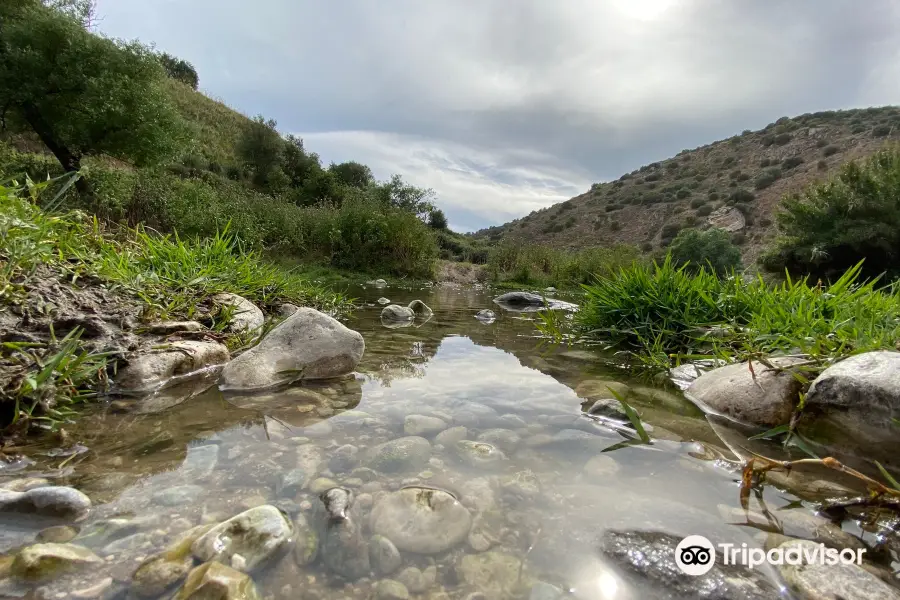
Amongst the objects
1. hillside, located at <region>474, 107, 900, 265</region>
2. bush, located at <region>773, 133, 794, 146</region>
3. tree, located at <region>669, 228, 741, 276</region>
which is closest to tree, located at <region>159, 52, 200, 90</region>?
hillside, located at <region>474, 107, 900, 265</region>

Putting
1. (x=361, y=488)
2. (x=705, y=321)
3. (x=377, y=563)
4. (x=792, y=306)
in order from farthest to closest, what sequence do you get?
(x=705, y=321) → (x=792, y=306) → (x=361, y=488) → (x=377, y=563)

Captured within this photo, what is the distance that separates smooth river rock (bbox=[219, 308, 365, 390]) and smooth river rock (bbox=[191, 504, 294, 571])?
1.62 meters

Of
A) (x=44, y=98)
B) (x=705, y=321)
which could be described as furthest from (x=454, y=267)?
(x=705, y=321)

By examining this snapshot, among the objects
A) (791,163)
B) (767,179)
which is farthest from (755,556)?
(791,163)

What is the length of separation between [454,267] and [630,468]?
22.2 m

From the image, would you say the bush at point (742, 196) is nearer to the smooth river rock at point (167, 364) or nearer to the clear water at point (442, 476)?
the clear water at point (442, 476)

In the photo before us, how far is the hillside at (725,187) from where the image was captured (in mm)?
37156

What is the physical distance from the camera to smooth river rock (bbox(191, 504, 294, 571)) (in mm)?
1128

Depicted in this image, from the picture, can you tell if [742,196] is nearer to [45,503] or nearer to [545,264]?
[545,264]

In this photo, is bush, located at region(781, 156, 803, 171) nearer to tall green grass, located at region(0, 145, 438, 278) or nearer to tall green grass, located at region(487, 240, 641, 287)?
tall green grass, located at region(487, 240, 641, 287)

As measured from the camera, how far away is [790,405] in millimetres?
2172

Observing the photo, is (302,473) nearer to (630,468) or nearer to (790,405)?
(630,468)

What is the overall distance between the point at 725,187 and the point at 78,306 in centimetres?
5311

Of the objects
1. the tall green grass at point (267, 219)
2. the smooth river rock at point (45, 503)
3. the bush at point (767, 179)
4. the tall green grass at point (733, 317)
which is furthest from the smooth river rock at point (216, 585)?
the bush at point (767, 179)
